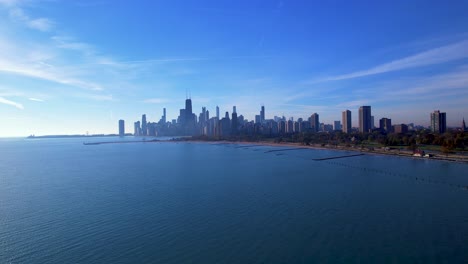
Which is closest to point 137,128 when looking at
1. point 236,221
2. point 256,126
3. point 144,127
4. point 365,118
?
point 144,127

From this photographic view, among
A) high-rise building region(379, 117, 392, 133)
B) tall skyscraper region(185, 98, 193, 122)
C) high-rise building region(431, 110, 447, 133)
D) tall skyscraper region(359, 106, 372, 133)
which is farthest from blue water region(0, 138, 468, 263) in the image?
tall skyscraper region(185, 98, 193, 122)

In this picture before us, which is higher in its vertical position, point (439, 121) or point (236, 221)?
point (439, 121)

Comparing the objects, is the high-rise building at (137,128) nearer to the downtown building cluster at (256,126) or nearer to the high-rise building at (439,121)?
the downtown building cluster at (256,126)

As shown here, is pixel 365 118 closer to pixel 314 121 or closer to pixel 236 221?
pixel 314 121

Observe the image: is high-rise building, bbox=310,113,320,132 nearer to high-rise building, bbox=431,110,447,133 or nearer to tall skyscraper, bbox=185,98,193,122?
high-rise building, bbox=431,110,447,133

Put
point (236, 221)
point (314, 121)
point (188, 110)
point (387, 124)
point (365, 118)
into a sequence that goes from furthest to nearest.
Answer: point (188, 110) < point (314, 121) < point (387, 124) < point (365, 118) < point (236, 221)

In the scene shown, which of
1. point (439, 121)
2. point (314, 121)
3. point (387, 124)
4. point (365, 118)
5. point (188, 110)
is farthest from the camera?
point (188, 110)

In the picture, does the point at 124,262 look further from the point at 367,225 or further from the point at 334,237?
the point at 367,225

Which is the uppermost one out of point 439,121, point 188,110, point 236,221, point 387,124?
point 188,110

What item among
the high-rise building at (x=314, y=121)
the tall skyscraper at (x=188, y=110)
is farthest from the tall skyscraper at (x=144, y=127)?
the high-rise building at (x=314, y=121)
